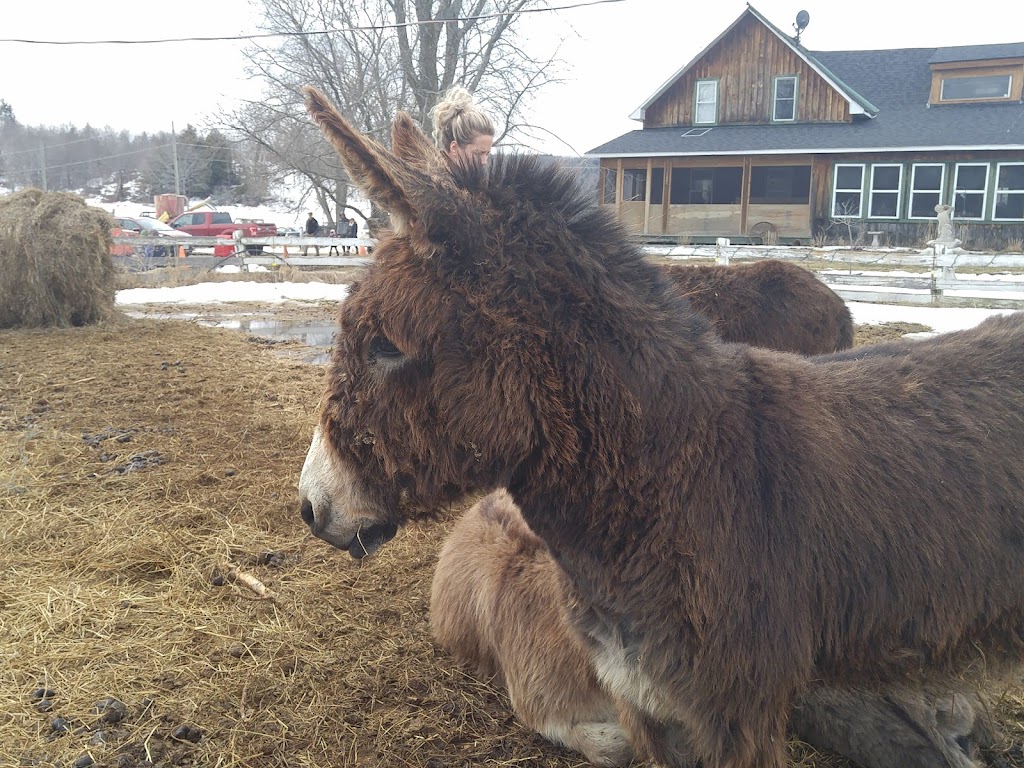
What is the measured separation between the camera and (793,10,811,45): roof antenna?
28969 mm

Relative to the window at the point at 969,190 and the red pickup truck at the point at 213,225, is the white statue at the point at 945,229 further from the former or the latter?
Result: the red pickup truck at the point at 213,225

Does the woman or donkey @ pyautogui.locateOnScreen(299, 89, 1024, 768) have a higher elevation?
the woman

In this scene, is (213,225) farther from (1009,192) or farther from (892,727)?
(892,727)

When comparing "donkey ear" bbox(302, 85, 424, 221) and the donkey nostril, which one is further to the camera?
the donkey nostril

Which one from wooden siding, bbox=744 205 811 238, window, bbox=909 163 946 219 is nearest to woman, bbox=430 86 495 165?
wooden siding, bbox=744 205 811 238

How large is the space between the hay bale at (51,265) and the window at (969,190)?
26235 mm

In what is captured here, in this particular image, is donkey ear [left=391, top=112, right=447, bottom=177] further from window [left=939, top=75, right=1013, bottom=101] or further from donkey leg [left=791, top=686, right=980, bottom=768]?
window [left=939, top=75, right=1013, bottom=101]

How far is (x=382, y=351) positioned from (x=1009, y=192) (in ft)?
95.5

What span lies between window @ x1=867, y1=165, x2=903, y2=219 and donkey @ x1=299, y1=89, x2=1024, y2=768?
27569mm

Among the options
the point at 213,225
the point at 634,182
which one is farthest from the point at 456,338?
the point at 213,225

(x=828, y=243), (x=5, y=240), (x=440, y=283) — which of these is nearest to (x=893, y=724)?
(x=440, y=283)

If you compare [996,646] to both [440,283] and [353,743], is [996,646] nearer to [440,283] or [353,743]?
[440,283]

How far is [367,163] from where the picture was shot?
1.86 m

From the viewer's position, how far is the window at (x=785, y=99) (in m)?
28.0
